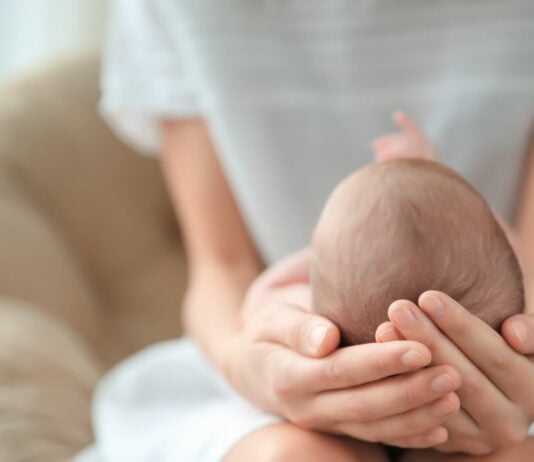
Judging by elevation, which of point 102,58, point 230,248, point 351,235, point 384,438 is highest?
point 102,58

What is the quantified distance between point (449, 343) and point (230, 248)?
504 millimetres

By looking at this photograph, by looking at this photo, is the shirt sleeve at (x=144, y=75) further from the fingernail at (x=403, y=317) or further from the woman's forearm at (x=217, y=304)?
the fingernail at (x=403, y=317)

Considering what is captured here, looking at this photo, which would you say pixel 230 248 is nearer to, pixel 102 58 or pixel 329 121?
pixel 329 121

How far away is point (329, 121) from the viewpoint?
1100mm

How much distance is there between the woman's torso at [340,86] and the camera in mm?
1033

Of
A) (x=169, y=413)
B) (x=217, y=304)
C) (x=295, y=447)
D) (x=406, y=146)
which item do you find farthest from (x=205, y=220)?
(x=295, y=447)

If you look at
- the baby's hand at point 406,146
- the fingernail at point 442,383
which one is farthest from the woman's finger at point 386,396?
the baby's hand at point 406,146

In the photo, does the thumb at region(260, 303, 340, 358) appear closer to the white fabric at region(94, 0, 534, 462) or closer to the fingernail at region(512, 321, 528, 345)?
the fingernail at region(512, 321, 528, 345)

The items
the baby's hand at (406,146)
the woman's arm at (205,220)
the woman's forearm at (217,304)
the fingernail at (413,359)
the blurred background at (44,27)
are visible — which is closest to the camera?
the fingernail at (413,359)

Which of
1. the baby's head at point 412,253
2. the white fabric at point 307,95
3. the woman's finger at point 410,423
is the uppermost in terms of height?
the white fabric at point 307,95

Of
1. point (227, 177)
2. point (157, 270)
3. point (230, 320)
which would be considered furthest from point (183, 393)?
point (157, 270)

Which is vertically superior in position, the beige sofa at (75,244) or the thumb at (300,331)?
the beige sofa at (75,244)

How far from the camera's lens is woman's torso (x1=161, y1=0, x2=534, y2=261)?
3.39 ft

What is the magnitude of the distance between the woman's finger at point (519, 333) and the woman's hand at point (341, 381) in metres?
0.06
